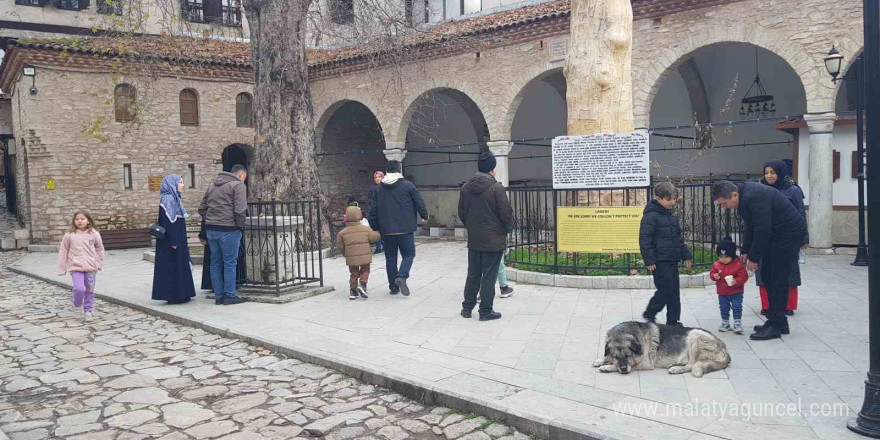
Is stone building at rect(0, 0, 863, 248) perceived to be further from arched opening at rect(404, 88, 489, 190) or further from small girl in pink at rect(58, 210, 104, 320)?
small girl in pink at rect(58, 210, 104, 320)

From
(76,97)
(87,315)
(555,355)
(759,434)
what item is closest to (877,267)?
(759,434)

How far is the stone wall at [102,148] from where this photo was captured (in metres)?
17.8

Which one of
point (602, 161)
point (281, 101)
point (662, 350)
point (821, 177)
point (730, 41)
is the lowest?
point (662, 350)

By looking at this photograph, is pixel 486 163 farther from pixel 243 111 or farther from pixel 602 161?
pixel 243 111

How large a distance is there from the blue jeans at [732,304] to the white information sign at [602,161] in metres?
2.83

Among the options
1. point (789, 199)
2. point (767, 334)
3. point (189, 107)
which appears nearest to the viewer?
point (767, 334)

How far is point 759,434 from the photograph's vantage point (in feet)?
11.3

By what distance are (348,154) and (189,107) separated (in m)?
5.23

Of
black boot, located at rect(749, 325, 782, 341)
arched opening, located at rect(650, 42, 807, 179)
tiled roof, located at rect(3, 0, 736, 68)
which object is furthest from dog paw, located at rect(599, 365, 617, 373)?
arched opening, located at rect(650, 42, 807, 179)

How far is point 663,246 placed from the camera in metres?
5.43

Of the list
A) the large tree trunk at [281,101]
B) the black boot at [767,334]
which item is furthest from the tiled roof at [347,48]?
the black boot at [767,334]

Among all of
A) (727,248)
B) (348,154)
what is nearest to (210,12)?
(348,154)

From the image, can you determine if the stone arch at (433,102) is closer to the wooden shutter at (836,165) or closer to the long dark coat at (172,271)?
the wooden shutter at (836,165)

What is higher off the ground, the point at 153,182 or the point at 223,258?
the point at 153,182
